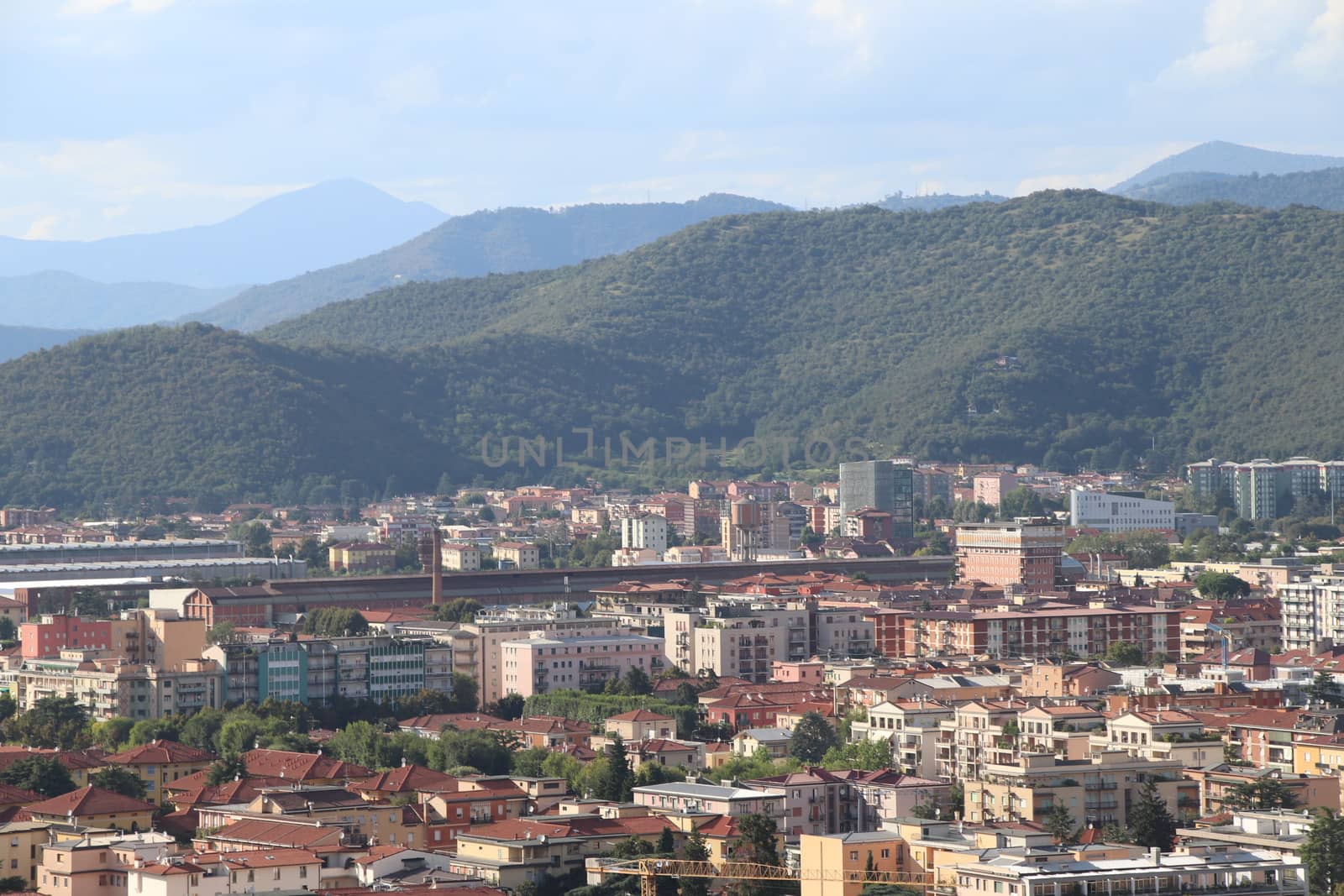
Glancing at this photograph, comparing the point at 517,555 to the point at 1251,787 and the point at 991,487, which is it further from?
the point at 1251,787

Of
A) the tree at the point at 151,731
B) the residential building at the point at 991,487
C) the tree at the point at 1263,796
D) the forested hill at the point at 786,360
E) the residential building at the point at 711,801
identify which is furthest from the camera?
the forested hill at the point at 786,360

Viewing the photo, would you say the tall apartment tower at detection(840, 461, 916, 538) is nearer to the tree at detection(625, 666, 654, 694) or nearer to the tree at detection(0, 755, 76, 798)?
the tree at detection(625, 666, 654, 694)

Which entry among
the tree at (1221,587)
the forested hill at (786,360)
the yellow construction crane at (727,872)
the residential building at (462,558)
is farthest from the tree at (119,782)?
the forested hill at (786,360)

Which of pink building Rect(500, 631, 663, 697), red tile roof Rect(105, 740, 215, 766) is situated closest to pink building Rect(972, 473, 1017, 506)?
pink building Rect(500, 631, 663, 697)

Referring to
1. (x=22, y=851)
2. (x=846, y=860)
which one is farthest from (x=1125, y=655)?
(x=22, y=851)

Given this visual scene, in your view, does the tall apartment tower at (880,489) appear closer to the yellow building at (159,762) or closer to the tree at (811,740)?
the tree at (811,740)

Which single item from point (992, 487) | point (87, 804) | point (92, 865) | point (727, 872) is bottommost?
point (727, 872)
